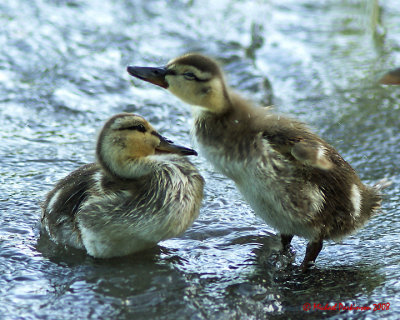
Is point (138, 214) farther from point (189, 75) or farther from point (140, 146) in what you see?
point (189, 75)

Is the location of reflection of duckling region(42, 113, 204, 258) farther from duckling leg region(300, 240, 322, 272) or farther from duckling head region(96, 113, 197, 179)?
duckling leg region(300, 240, 322, 272)

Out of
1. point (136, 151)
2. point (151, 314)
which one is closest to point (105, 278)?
point (151, 314)

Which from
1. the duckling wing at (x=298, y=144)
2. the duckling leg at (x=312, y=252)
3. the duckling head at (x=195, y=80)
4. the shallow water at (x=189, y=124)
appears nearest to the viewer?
the shallow water at (x=189, y=124)

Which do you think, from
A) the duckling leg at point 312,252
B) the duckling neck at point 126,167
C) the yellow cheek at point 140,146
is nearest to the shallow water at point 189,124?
the duckling leg at point 312,252

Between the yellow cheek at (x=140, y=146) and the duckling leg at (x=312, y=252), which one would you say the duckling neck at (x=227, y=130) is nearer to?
the yellow cheek at (x=140, y=146)

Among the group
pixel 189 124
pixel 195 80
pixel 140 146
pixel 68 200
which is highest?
pixel 195 80

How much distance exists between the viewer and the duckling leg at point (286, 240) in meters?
4.17

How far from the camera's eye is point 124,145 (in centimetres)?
411

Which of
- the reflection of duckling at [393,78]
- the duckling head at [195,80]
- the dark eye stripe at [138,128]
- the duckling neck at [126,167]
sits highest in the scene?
the reflection of duckling at [393,78]

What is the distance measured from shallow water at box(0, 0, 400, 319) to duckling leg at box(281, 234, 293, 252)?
90 mm

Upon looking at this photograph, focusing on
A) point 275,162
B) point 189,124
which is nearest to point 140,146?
point 275,162

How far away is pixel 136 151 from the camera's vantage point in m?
4.14

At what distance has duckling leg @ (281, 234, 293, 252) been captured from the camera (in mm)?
4173

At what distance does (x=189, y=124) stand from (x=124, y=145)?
2.05 meters
